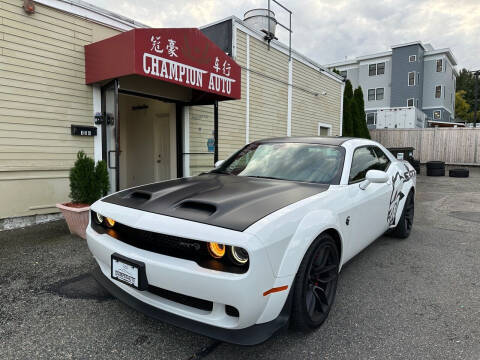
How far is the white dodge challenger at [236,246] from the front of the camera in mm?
1771

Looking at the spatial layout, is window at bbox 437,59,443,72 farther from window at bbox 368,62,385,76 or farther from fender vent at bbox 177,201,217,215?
fender vent at bbox 177,201,217,215

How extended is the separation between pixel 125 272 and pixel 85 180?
9.19ft

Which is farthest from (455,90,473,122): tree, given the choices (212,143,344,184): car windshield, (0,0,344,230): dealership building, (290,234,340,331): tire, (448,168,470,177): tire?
(290,234,340,331): tire

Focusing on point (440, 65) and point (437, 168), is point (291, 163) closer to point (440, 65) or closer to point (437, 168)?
point (437, 168)

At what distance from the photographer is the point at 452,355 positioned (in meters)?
2.07

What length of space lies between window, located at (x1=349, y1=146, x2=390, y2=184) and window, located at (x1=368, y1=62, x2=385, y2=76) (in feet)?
102

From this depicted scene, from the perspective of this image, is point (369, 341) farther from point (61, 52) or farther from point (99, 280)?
point (61, 52)

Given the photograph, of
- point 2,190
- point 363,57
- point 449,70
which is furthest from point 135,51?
point 449,70

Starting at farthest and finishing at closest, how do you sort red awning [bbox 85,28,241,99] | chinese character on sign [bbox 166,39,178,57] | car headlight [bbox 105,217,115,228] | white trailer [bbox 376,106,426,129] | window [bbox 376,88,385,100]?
window [bbox 376,88,385,100], white trailer [bbox 376,106,426,129], chinese character on sign [bbox 166,39,178,57], red awning [bbox 85,28,241,99], car headlight [bbox 105,217,115,228]

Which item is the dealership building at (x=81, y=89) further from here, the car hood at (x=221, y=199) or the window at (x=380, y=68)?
the window at (x=380, y=68)

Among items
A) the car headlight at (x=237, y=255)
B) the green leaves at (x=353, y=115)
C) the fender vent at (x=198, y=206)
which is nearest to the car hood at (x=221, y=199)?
the fender vent at (x=198, y=206)

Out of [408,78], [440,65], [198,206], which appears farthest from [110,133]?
[440,65]

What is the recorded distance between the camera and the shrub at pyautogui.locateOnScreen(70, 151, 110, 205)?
4414mm

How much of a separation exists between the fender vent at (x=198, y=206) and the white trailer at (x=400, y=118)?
913 inches
